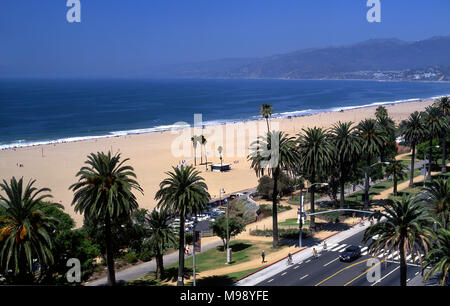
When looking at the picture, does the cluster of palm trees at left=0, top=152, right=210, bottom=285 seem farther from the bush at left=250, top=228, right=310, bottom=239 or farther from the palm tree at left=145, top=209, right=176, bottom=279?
the bush at left=250, top=228, right=310, bottom=239

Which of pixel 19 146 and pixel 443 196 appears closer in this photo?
pixel 443 196

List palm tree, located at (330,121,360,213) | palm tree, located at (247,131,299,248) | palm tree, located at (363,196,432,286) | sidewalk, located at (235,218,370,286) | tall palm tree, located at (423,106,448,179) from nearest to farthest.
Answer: palm tree, located at (363,196,432,286) < sidewalk, located at (235,218,370,286) < palm tree, located at (247,131,299,248) < palm tree, located at (330,121,360,213) < tall palm tree, located at (423,106,448,179)

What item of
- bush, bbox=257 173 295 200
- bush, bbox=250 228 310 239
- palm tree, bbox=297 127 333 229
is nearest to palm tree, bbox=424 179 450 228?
palm tree, bbox=297 127 333 229

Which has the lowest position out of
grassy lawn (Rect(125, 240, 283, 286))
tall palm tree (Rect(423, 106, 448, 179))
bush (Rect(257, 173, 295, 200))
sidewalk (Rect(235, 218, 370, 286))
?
grassy lawn (Rect(125, 240, 283, 286))

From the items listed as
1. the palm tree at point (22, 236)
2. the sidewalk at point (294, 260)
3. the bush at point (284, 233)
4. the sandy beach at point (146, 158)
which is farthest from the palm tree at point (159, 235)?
the sandy beach at point (146, 158)

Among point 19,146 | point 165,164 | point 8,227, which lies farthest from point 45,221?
point 19,146

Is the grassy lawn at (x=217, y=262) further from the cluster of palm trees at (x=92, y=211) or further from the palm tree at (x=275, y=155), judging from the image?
the palm tree at (x=275, y=155)
